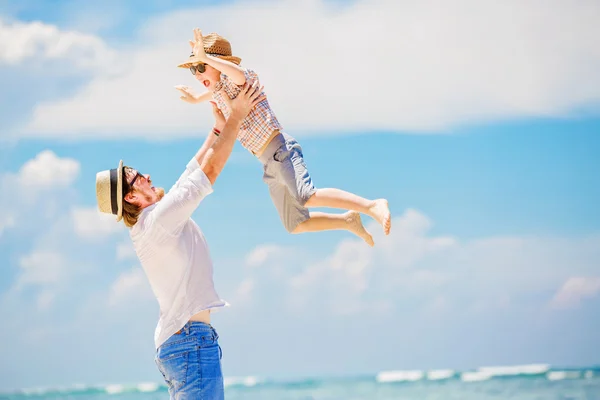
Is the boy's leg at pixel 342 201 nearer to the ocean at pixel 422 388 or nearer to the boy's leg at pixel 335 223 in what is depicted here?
the boy's leg at pixel 335 223

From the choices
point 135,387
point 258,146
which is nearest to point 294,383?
point 135,387

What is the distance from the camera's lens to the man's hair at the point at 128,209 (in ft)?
12.6

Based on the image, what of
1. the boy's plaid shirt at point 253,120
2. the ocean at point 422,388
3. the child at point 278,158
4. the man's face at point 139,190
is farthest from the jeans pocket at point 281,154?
the ocean at point 422,388

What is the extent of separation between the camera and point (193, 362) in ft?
12.1

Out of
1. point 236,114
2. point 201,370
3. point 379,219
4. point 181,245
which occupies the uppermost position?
point 236,114

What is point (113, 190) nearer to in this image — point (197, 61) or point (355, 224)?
point (197, 61)

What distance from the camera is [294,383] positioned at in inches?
845

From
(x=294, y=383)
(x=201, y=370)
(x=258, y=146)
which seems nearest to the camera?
(x=201, y=370)

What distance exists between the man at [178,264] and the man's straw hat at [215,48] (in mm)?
1093

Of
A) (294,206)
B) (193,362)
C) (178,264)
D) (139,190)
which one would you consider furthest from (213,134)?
(193,362)

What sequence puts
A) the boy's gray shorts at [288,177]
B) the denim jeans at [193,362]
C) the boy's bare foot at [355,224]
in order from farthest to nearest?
the boy's bare foot at [355,224] → the boy's gray shorts at [288,177] → the denim jeans at [193,362]

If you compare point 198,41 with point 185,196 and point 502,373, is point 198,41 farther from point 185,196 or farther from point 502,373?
point 502,373

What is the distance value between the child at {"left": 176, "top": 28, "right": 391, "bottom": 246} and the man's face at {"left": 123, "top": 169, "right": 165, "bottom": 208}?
952 mm

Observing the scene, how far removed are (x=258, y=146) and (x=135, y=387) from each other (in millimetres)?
19681
